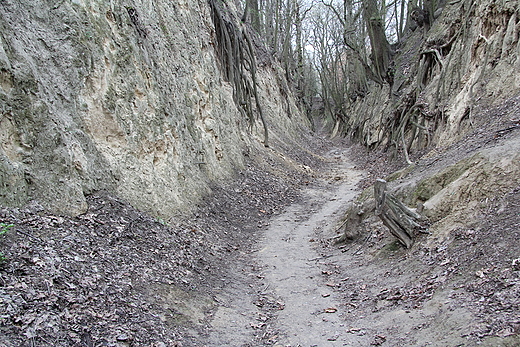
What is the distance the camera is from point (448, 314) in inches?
150

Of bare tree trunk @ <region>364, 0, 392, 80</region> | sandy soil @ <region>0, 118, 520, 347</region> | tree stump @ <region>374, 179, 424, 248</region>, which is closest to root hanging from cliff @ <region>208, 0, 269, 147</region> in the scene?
bare tree trunk @ <region>364, 0, 392, 80</region>

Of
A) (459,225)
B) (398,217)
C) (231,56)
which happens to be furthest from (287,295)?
(231,56)

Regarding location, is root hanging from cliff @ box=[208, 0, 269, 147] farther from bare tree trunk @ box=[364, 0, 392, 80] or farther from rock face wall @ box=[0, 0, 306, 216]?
bare tree trunk @ box=[364, 0, 392, 80]

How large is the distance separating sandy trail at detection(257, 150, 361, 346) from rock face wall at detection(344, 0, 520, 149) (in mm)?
3169

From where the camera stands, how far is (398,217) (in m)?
5.97

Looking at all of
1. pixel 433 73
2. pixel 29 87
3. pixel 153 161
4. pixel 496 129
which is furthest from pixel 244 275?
pixel 433 73

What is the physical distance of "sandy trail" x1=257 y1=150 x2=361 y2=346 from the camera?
4598 millimetres

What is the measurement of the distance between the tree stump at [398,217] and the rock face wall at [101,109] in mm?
3858

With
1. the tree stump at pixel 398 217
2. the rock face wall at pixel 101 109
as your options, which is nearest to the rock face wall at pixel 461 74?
the tree stump at pixel 398 217

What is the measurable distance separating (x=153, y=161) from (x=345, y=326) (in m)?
4.77

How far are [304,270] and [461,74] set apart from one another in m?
7.87

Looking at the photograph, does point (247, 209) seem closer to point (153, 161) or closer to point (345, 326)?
point (153, 161)

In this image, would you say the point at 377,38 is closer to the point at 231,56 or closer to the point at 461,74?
the point at 231,56

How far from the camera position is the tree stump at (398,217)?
5.88 m
